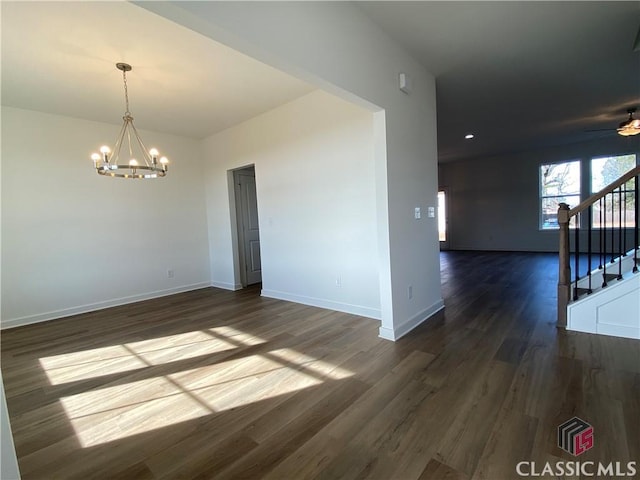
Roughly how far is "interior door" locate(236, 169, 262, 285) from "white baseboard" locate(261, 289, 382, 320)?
1015 mm

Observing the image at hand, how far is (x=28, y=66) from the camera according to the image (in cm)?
290

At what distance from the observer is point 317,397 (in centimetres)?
203

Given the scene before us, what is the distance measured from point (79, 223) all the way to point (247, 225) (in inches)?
101

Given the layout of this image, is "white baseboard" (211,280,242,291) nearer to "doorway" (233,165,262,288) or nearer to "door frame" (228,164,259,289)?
"door frame" (228,164,259,289)

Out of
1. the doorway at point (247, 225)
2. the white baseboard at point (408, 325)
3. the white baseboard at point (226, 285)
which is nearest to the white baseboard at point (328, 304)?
the white baseboard at point (408, 325)

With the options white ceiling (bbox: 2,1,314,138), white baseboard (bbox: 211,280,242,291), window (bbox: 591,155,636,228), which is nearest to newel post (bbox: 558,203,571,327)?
white ceiling (bbox: 2,1,314,138)

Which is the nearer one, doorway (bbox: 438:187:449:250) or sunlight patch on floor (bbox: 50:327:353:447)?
sunlight patch on floor (bbox: 50:327:353:447)

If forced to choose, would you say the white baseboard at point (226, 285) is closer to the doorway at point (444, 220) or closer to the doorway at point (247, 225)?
the doorway at point (247, 225)

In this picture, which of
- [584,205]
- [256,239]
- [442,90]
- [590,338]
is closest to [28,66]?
[256,239]

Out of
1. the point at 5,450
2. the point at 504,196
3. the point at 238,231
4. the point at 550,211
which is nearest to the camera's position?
the point at 5,450

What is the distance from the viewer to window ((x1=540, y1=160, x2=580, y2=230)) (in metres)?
7.50

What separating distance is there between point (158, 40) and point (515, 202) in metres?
9.12

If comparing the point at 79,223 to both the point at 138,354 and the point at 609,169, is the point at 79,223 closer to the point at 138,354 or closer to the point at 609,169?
the point at 138,354

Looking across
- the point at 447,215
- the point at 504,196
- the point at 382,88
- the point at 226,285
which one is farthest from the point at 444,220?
the point at 382,88
